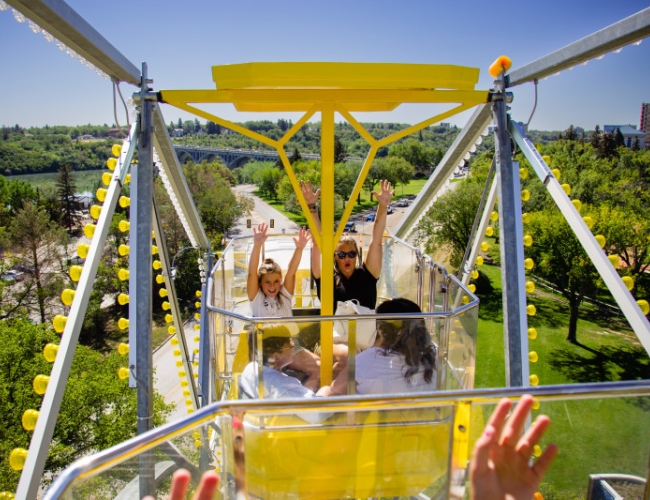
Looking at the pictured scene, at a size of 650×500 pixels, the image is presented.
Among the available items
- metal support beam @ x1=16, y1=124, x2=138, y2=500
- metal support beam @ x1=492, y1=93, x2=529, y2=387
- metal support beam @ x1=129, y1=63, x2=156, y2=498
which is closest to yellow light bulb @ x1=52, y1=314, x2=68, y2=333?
metal support beam @ x1=16, y1=124, x2=138, y2=500

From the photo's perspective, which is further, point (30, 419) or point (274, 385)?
point (274, 385)

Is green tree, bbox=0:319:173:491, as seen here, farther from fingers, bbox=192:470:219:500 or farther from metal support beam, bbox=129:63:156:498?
fingers, bbox=192:470:219:500

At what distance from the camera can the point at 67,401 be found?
2147cm

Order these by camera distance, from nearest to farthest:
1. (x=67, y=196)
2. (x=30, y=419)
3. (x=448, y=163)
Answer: (x=30, y=419), (x=448, y=163), (x=67, y=196)

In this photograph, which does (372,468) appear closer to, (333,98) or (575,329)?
(333,98)

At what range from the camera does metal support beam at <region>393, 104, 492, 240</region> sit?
227 inches

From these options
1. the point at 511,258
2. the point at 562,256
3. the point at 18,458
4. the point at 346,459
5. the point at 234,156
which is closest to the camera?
the point at 346,459

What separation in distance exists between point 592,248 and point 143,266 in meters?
3.89

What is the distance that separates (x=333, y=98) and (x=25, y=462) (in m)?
3.87

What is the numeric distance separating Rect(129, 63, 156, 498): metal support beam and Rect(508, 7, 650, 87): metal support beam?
12.0 feet

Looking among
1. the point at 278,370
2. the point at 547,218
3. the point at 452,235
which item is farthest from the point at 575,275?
the point at 278,370

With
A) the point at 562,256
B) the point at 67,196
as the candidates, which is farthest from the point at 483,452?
the point at 67,196

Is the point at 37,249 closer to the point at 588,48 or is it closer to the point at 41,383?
the point at 41,383

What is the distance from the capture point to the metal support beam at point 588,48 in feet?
12.0
